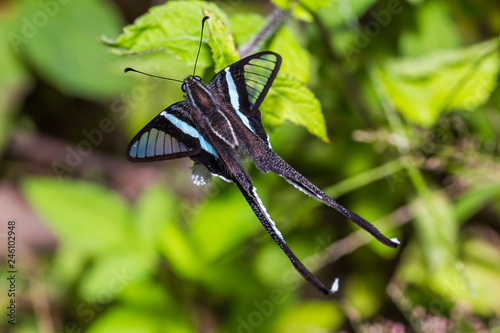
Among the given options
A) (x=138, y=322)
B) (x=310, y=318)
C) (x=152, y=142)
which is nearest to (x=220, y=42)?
(x=152, y=142)

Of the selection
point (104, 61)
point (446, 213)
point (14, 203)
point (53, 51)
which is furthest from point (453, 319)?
point (14, 203)

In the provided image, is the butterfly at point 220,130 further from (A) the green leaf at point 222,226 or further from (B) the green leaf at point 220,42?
(A) the green leaf at point 222,226

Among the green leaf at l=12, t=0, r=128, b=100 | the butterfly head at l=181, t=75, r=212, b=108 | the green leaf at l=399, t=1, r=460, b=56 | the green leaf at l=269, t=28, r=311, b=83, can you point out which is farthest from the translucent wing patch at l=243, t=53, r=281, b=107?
the green leaf at l=12, t=0, r=128, b=100

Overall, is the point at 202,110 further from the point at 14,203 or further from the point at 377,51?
the point at 14,203

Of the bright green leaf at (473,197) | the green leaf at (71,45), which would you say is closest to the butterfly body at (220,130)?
the bright green leaf at (473,197)

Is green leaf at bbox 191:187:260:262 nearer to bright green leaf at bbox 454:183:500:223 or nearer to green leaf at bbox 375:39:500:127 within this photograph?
green leaf at bbox 375:39:500:127

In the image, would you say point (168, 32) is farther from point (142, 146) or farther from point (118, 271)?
point (118, 271)

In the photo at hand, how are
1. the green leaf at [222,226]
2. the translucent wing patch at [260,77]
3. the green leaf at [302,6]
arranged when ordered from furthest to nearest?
the green leaf at [222,226] → the green leaf at [302,6] → the translucent wing patch at [260,77]

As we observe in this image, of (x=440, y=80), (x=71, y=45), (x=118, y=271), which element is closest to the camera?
(x=440, y=80)
